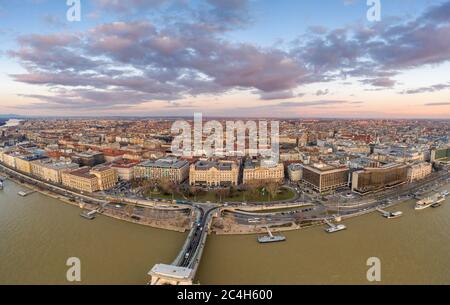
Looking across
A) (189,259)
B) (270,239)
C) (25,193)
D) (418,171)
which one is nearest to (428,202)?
(418,171)

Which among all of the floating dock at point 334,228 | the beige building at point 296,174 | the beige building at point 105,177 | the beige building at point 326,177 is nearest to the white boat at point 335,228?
the floating dock at point 334,228

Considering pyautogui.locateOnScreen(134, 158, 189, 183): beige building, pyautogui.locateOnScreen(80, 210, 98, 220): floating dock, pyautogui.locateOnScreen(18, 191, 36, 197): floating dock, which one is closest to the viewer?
pyautogui.locateOnScreen(80, 210, 98, 220): floating dock

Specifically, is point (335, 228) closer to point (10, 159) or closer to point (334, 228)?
point (334, 228)

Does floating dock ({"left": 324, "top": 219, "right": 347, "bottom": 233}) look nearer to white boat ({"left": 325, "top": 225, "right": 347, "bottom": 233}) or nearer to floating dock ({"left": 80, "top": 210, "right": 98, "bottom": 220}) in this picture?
white boat ({"left": 325, "top": 225, "right": 347, "bottom": 233})

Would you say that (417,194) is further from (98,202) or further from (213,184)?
(98,202)

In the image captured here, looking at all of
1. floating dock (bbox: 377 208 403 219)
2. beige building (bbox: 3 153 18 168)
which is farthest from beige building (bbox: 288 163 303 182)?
beige building (bbox: 3 153 18 168)

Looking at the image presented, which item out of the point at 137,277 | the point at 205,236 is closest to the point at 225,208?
the point at 205,236
